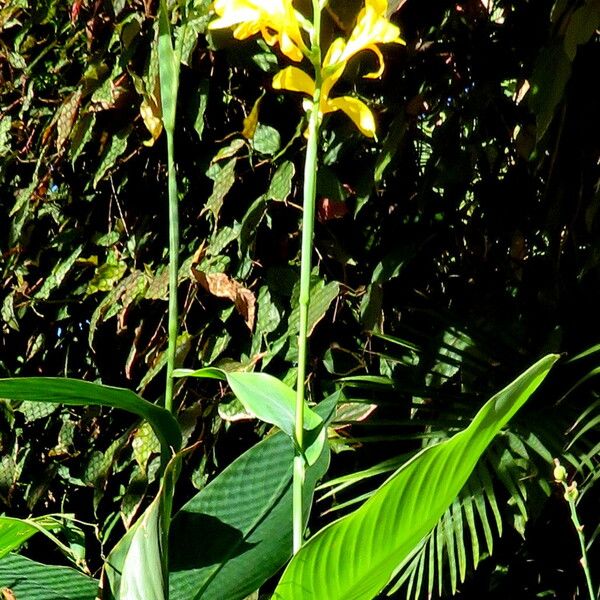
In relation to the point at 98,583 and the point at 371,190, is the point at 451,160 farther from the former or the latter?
the point at 98,583

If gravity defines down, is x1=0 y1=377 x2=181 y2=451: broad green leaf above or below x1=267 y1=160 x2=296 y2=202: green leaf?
below

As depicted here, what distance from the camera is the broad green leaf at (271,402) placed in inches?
24.4

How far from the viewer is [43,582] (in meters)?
0.71

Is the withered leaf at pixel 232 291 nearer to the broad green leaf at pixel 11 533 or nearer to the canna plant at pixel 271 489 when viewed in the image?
the canna plant at pixel 271 489

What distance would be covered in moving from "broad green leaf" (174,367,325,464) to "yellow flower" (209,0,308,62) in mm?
231

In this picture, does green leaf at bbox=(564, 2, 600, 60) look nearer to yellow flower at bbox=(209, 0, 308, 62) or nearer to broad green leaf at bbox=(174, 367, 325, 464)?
Answer: yellow flower at bbox=(209, 0, 308, 62)

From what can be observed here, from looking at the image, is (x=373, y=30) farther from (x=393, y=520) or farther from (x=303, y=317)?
(x=393, y=520)

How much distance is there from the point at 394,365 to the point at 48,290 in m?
0.81

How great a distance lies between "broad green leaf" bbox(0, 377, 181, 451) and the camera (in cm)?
56

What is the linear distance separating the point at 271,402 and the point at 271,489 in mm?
145

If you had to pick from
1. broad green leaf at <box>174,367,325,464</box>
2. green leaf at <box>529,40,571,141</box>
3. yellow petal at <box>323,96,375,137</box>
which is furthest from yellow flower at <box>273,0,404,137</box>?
green leaf at <box>529,40,571,141</box>

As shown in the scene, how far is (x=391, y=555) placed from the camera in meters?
0.56

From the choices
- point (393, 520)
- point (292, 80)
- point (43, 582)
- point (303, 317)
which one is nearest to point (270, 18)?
point (292, 80)

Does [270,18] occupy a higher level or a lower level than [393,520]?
higher
